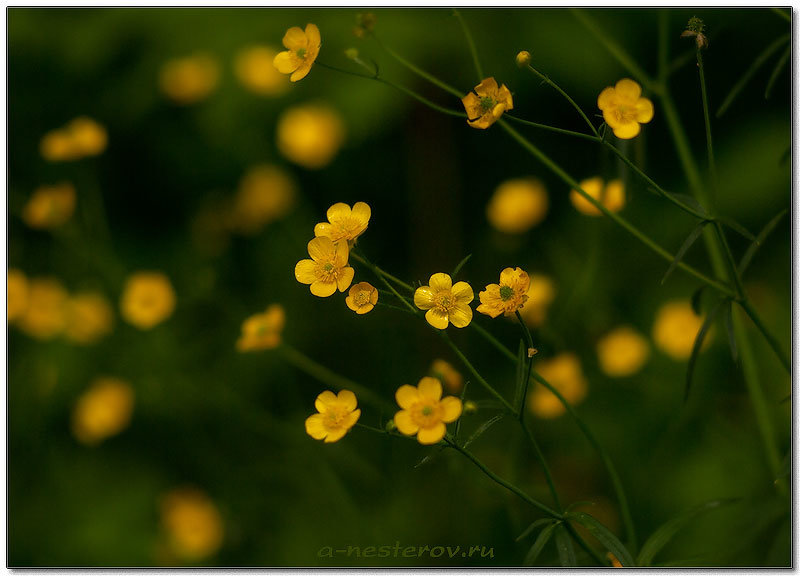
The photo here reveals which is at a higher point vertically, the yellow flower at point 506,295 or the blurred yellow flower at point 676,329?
the yellow flower at point 506,295

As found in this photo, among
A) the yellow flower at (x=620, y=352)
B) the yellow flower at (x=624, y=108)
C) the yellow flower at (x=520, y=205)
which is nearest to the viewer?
the yellow flower at (x=624, y=108)

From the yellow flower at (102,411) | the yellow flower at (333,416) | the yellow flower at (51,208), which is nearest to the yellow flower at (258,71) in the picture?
the yellow flower at (51,208)

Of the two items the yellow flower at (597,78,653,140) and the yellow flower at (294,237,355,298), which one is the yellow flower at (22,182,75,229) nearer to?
the yellow flower at (294,237,355,298)

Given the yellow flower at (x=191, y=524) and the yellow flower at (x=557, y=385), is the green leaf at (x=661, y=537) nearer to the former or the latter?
the yellow flower at (x=557, y=385)

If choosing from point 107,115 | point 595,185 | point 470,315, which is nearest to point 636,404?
point 595,185

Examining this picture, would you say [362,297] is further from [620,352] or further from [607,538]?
[620,352]

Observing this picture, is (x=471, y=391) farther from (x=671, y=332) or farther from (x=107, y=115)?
(x=107, y=115)
